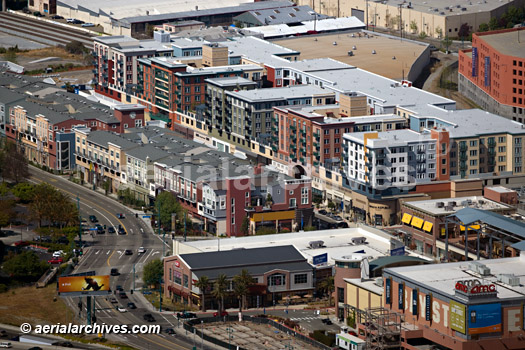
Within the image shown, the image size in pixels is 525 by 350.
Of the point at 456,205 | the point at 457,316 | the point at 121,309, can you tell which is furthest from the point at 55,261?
the point at 457,316

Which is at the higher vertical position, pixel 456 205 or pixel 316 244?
pixel 456 205

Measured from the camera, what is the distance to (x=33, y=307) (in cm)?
17662

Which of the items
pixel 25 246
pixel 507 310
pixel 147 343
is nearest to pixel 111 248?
pixel 25 246

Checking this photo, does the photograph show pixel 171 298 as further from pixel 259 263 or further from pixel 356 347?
pixel 356 347

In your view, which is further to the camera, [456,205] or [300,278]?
→ [456,205]

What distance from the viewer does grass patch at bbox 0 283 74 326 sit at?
17250cm

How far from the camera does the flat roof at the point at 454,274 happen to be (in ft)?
510

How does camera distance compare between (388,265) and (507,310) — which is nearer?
(507,310)

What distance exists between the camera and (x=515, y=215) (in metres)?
192

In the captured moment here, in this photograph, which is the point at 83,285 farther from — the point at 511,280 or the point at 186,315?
the point at 511,280

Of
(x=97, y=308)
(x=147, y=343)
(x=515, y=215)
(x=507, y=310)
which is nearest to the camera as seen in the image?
(x=507, y=310)

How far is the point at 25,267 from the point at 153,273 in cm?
1525

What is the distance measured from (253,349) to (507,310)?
84.8ft

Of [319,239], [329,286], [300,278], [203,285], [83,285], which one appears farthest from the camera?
[319,239]
